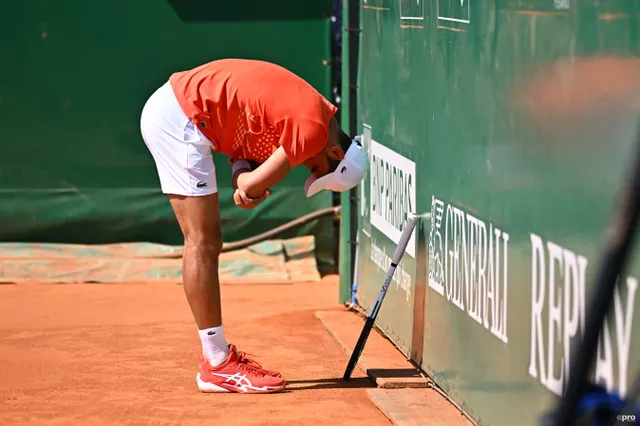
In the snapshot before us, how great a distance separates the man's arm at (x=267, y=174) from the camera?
185 inches

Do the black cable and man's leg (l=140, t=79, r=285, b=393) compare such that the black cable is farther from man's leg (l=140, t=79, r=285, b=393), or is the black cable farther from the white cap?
man's leg (l=140, t=79, r=285, b=393)

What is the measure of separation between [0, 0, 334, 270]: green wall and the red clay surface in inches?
38.1

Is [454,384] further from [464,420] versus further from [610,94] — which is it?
[610,94]

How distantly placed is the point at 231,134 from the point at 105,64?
14.8ft

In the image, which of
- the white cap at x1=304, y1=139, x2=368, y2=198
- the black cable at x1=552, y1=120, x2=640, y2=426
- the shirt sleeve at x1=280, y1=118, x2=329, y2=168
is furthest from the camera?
the white cap at x1=304, y1=139, x2=368, y2=198

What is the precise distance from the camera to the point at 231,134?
16.2ft

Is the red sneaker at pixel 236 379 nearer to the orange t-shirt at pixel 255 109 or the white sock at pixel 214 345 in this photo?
the white sock at pixel 214 345

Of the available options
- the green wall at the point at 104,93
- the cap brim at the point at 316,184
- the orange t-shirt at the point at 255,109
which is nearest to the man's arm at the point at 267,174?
the orange t-shirt at the point at 255,109

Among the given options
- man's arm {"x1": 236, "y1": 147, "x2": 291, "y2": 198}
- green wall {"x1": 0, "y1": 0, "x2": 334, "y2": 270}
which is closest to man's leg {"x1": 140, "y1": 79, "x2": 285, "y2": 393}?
man's arm {"x1": 236, "y1": 147, "x2": 291, "y2": 198}

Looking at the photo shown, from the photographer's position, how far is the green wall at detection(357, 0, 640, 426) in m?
3.13

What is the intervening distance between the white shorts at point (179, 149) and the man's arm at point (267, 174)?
0.24 meters

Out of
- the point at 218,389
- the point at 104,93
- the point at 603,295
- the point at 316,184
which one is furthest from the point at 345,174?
the point at 104,93

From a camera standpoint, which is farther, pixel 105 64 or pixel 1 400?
pixel 105 64

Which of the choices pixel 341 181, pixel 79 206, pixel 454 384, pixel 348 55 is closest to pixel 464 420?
pixel 454 384
